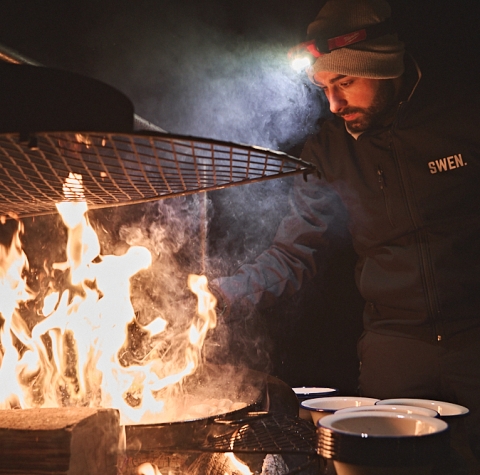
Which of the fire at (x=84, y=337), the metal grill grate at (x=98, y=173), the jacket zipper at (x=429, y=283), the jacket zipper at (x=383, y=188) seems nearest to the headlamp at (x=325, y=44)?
the jacket zipper at (x=383, y=188)

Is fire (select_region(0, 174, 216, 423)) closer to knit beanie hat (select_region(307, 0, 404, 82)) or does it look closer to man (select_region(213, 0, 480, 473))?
man (select_region(213, 0, 480, 473))

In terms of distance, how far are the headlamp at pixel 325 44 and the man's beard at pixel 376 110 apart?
0.22m

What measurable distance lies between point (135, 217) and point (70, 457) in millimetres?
1601

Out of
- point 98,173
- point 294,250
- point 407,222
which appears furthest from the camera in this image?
point 294,250

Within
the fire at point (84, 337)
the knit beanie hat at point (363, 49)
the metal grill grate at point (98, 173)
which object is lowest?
the fire at point (84, 337)

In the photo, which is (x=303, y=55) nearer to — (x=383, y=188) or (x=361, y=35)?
(x=361, y=35)

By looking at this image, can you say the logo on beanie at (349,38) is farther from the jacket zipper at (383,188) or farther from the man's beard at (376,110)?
the jacket zipper at (383,188)

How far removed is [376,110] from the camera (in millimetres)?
2254

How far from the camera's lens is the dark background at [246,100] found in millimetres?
2414

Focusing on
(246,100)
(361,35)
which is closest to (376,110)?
(361,35)

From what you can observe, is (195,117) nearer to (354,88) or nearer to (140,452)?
(354,88)

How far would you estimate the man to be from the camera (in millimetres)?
2004

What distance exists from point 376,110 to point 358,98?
10cm

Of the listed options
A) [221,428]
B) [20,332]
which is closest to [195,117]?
[20,332]
